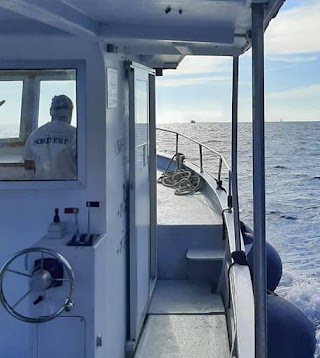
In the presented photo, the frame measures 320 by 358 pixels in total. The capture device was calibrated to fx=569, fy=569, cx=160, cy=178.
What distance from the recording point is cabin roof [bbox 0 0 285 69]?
5.16ft

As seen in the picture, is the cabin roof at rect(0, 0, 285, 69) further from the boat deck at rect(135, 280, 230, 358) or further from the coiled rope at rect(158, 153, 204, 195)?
the coiled rope at rect(158, 153, 204, 195)

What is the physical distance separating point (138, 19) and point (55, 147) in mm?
624

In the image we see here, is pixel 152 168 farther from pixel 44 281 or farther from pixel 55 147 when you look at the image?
pixel 44 281

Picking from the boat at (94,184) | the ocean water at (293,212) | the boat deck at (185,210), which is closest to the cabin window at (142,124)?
the boat at (94,184)

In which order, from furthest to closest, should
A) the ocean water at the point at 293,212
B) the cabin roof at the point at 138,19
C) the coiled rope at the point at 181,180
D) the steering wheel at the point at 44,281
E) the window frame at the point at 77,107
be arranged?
the ocean water at the point at 293,212 → the coiled rope at the point at 181,180 → the window frame at the point at 77,107 → the steering wheel at the point at 44,281 → the cabin roof at the point at 138,19

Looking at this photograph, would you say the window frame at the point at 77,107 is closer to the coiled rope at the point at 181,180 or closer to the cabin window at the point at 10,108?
the cabin window at the point at 10,108

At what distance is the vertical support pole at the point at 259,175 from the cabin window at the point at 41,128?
2.85 ft

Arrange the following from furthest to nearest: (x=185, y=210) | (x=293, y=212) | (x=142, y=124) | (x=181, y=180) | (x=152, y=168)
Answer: (x=293, y=212), (x=181, y=180), (x=185, y=210), (x=152, y=168), (x=142, y=124)

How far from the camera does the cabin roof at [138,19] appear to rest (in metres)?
1.57

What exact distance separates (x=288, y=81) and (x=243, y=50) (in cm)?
725

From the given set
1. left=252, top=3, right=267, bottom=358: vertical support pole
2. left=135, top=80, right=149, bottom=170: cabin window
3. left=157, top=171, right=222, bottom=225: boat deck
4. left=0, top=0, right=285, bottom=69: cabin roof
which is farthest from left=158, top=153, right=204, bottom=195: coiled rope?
left=252, top=3, right=267, bottom=358: vertical support pole

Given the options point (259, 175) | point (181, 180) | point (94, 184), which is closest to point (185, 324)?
point (94, 184)

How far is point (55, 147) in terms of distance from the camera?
226cm

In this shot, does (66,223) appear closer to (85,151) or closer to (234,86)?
(85,151)
